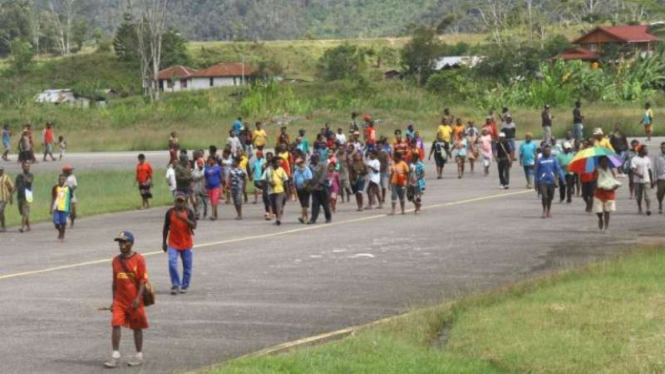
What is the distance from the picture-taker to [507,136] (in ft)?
132

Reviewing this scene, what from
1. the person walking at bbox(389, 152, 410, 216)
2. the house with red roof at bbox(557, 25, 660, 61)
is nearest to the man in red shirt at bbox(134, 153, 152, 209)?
the person walking at bbox(389, 152, 410, 216)

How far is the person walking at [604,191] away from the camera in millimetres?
25688

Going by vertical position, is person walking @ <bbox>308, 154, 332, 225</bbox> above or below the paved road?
above

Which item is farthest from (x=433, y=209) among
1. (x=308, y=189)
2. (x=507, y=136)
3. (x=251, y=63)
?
(x=251, y=63)

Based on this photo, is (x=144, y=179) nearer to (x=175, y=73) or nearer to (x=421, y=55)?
(x=421, y=55)

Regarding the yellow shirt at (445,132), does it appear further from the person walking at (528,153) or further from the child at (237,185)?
the child at (237,185)

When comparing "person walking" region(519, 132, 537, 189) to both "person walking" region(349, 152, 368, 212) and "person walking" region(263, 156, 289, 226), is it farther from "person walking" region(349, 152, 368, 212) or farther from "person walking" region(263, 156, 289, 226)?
"person walking" region(263, 156, 289, 226)

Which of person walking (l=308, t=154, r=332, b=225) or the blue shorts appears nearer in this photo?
the blue shorts

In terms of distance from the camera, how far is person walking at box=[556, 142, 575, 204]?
104 ft

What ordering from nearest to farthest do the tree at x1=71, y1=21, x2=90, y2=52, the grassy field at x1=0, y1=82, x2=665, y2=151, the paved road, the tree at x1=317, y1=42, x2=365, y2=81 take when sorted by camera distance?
1. the paved road
2. the grassy field at x1=0, y1=82, x2=665, y2=151
3. the tree at x1=317, y1=42, x2=365, y2=81
4. the tree at x1=71, y1=21, x2=90, y2=52

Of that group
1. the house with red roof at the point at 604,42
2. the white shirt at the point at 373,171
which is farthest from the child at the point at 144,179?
the house with red roof at the point at 604,42

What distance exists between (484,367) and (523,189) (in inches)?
926

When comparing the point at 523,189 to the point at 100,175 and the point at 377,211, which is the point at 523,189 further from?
the point at 100,175

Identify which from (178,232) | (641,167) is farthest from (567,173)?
(178,232)
